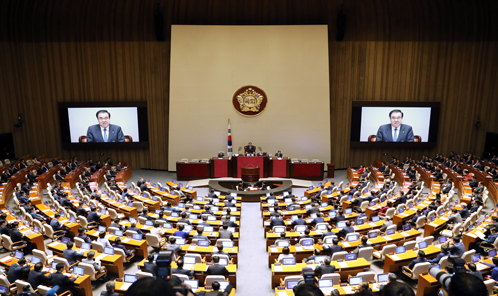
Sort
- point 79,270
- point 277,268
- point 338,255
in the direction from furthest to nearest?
point 338,255
point 277,268
point 79,270

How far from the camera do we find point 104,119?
67.1 feet

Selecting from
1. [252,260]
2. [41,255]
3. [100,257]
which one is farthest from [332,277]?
[41,255]

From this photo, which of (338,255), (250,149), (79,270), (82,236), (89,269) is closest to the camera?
(79,270)

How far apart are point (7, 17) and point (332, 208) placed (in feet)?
68.1

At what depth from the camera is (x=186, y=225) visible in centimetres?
988

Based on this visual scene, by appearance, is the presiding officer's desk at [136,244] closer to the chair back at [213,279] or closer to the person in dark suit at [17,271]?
the person in dark suit at [17,271]

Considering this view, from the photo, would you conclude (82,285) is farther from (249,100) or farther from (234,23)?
(234,23)

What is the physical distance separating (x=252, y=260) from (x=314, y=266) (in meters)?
2.35

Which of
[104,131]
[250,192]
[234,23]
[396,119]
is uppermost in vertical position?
[234,23]

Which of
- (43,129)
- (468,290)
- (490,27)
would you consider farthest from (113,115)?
(490,27)

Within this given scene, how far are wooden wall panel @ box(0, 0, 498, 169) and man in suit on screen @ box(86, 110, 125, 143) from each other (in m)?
1.36

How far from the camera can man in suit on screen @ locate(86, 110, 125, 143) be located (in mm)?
20453

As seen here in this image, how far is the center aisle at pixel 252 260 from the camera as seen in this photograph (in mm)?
7770

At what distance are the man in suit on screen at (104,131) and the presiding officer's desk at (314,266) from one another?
1581 centimetres
